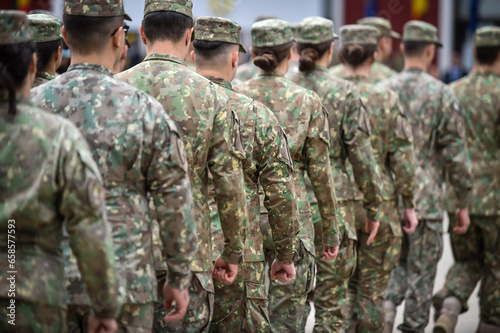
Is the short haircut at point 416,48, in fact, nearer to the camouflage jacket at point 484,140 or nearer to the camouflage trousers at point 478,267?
the camouflage jacket at point 484,140

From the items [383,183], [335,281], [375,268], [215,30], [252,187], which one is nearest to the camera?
[215,30]

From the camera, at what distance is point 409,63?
685 centimetres

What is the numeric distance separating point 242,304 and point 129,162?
1.42 m

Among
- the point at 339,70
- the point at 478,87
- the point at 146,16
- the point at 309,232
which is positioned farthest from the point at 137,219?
the point at 339,70

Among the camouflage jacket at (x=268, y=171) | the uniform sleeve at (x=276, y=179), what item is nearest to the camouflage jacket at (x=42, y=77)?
the camouflage jacket at (x=268, y=171)

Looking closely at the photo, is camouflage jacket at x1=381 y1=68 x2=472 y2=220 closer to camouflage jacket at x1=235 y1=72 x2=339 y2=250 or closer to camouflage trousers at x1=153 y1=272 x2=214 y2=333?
camouflage jacket at x1=235 y1=72 x2=339 y2=250

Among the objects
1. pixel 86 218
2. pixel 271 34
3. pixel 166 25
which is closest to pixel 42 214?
pixel 86 218

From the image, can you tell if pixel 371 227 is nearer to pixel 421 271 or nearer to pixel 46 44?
pixel 421 271

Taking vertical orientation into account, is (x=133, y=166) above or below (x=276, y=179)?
above

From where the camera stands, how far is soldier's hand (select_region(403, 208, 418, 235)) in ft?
20.3

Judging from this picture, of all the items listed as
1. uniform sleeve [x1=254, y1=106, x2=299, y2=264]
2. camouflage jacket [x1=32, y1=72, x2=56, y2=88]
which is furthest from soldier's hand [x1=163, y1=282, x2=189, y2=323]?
camouflage jacket [x1=32, y1=72, x2=56, y2=88]

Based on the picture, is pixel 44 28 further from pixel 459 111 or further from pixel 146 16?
pixel 459 111

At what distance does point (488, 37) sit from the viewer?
695cm

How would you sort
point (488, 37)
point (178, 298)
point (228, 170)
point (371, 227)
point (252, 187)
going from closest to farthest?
1. point (178, 298)
2. point (228, 170)
3. point (252, 187)
4. point (371, 227)
5. point (488, 37)
